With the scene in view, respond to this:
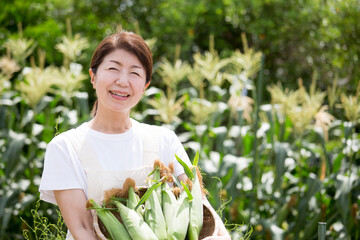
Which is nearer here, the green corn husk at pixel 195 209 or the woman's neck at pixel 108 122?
the green corn husk at pixel 195 209

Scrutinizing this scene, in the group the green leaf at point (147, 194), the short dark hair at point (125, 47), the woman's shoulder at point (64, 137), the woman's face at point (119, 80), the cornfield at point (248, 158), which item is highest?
the short dark hair at point (125, 47)

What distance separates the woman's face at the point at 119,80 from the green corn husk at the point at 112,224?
0.35m

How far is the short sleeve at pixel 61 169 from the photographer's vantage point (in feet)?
4.58

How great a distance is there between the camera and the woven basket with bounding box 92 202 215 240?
1294 millimetres

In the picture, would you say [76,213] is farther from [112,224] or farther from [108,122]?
[108,122]

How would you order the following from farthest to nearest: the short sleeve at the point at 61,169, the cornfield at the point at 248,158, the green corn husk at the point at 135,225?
the cornfield at the point at 248,158 → the short sleeve at the point at 61,169 → the green corn husk at the point at 135,225

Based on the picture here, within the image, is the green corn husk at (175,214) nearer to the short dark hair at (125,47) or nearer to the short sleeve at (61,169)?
the short sleeve at (61,169)

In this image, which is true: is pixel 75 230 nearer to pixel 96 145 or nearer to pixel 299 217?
pixel 96 145

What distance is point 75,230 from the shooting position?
1.35m

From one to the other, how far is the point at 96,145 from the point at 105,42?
34 cm

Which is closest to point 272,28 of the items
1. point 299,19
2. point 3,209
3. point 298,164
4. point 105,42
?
point 299,19

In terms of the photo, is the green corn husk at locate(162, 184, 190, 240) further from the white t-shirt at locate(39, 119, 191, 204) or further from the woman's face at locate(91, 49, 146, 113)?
the woman's face at locate(91, 49, 146, 113)

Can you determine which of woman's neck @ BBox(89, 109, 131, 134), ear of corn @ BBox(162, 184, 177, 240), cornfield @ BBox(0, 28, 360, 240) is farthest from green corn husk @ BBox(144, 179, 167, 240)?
cornfield @ BBox(0, 28, 360, 240)

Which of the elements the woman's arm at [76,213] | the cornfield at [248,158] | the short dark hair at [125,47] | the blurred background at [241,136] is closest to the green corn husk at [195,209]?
the woman's arm at [76,213]
